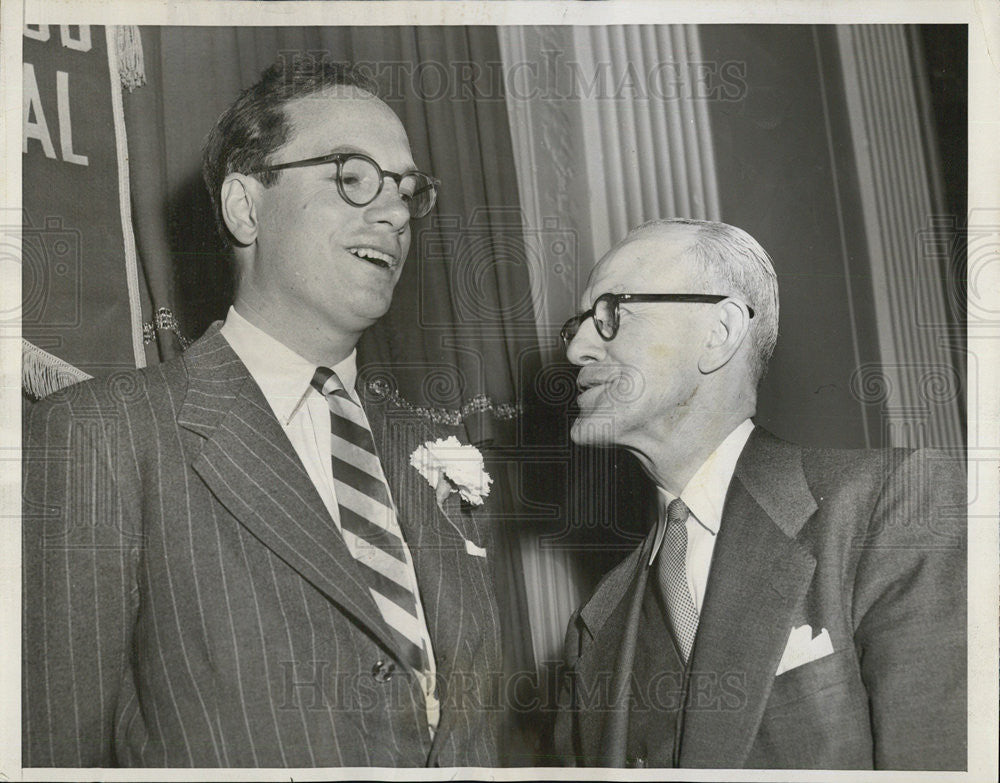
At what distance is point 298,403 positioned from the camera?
2059 mm

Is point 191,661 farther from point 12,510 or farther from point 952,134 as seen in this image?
point 952,134

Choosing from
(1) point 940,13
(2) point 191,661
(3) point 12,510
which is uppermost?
(1) point 940,13

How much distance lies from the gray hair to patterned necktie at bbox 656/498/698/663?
343mm

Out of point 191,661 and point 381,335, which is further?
point 381,335

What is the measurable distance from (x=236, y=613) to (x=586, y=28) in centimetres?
147

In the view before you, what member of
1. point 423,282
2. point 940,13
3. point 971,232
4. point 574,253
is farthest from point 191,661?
point 940,13

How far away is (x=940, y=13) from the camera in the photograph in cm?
221

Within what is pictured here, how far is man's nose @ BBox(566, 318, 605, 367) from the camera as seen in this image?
2.08m

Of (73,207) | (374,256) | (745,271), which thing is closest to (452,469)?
(374,256)

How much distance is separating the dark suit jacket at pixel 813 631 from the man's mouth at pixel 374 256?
82cm

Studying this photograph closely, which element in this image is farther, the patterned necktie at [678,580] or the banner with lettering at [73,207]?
the banner with lettering at [73,207]

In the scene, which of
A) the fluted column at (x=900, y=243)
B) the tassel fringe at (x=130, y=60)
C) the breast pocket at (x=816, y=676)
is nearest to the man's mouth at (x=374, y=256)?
the tassel fringe at (x=130, y=60)

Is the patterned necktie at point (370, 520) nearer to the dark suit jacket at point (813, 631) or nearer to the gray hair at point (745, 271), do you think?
the dark suit jacket at point (813, 631)

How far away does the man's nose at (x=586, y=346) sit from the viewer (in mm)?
2080
